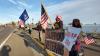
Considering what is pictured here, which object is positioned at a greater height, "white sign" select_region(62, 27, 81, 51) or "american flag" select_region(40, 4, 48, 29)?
"american flag" select_region(40, 4, 48, 29)

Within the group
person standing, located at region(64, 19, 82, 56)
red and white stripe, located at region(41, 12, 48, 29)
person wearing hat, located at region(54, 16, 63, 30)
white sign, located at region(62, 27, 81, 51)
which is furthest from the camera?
red and white stripe, located at region(41, 12, 48, 29)

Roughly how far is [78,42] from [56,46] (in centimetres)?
396

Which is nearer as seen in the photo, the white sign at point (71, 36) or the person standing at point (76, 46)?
the person standing at point (76, 46)

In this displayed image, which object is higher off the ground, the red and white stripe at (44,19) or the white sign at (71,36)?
the red and white stripe at (44,19)

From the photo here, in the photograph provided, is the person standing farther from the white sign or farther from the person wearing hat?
the person wearing hat

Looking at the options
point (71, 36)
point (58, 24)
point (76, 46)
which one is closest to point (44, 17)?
point (58, 24)

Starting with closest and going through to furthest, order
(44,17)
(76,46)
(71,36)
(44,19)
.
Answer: (76,46), (71,36), (44,17), (44,19)

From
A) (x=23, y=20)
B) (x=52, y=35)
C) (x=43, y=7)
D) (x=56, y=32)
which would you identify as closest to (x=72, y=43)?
(x=56, y=32)

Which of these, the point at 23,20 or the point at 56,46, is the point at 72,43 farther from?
the point at 23,20

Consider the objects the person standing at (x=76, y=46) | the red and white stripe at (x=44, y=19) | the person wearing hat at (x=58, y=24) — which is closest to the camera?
the person standing at (x=76, y=46)

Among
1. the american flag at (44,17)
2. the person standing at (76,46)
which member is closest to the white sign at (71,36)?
the person standing at (76,46)

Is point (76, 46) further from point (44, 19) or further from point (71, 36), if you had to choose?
point (44, 19)

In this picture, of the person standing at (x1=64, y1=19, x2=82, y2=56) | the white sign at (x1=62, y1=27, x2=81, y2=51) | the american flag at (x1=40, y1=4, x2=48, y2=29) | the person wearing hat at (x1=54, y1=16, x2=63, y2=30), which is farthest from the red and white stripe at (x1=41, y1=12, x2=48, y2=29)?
the person standing at (x1=64, y1=19, x2=82, y2=56)

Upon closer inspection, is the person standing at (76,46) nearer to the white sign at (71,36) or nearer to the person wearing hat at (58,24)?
the white sign at (71,36)
